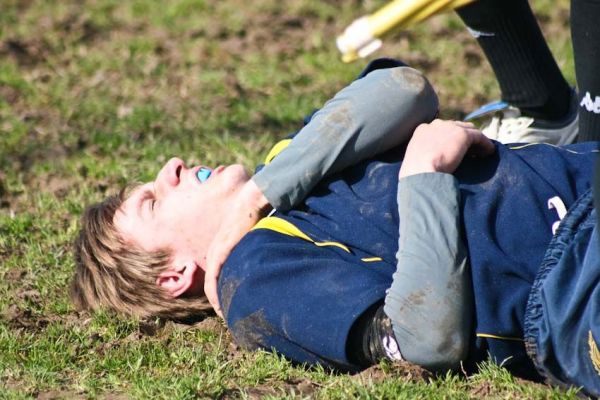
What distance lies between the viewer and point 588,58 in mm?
3754

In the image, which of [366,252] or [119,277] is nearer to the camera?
[366,252]

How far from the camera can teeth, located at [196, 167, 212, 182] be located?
3.78 m

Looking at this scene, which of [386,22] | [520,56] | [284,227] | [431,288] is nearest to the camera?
[386,22]

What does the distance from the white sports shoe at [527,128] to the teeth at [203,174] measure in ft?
4.74

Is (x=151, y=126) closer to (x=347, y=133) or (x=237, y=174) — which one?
(x=237, y=174)

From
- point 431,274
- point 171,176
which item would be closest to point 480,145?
point 431,274

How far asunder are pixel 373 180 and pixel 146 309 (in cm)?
98

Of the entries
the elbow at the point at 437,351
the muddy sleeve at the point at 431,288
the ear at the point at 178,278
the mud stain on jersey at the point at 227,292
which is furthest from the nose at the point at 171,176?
the elbow at the point at 437,351

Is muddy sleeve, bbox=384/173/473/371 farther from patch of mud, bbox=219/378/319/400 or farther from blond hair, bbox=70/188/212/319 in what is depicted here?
blond hair, bbox=70/188/212/319

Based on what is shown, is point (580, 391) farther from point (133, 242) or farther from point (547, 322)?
point (133, 242)

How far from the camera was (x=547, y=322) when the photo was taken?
2.98m

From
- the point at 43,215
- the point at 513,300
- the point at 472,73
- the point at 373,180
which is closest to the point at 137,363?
the point at 373,180

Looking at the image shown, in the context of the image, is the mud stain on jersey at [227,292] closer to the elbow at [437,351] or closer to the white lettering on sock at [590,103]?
the elbow at [437,351]

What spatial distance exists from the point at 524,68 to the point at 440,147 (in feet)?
4.33
